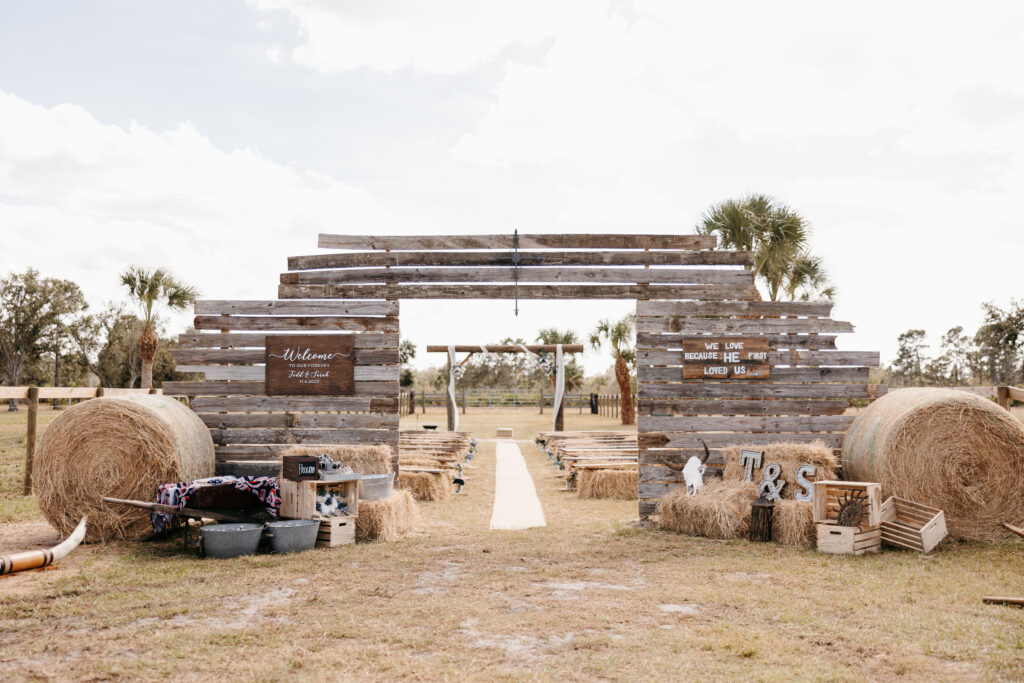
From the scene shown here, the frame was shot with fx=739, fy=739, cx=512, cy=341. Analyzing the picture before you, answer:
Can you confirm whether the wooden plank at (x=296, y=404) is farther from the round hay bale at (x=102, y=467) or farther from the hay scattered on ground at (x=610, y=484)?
the hay scattered on ground at (x=610, y=484)

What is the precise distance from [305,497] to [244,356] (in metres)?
3.02

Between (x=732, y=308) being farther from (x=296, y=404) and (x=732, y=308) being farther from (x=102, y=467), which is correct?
(x=102, y=467)

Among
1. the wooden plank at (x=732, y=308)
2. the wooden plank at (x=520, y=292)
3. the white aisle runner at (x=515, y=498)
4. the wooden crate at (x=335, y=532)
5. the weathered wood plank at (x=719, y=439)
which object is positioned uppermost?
the wooden plank at (x=520, y=292)

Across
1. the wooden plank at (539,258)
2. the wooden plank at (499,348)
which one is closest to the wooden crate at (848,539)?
the wooden plank at (539,258)

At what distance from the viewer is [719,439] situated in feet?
33.4

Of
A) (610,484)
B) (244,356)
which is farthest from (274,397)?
(610,484)

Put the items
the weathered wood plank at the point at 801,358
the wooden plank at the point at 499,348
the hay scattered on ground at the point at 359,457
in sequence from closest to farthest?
the hay scattered on ground at the point at 359,457 → the weathered wood plank at the point at 801,358 → the wooden plank at the point at 499,348

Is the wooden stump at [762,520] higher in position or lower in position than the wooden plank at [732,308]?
lower

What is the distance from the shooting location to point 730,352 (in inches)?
407

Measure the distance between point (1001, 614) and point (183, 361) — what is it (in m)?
10.0

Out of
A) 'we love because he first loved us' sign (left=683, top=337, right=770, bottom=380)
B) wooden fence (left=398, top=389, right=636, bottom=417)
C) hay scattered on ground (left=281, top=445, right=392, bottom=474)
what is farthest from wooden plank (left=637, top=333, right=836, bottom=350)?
wooden fence (left=398, top=389, right=636, bottom=417)

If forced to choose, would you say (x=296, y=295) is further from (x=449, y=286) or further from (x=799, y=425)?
(x=799, y=425)

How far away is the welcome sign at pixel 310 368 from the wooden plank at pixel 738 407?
13.8ft

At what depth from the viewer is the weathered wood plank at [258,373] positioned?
1058 cm
